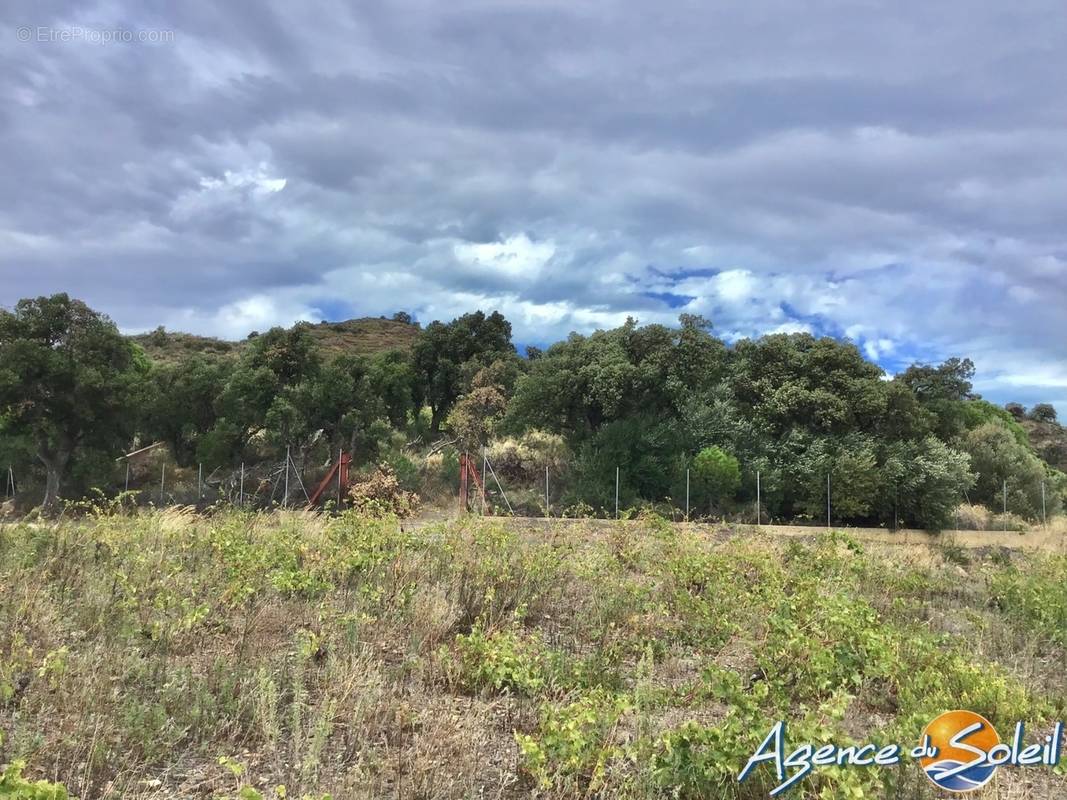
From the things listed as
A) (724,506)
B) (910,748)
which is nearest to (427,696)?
(910,748)

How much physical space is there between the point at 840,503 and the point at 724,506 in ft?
8.74

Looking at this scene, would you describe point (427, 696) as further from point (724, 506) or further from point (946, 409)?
point (946, 409)

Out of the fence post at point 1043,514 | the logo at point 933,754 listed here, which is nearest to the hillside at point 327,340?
the fence post at point 1043,514

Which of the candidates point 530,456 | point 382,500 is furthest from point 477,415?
point 382,500

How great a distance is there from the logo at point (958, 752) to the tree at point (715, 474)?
561 inches

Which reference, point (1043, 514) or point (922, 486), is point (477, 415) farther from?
point (1043, 514)

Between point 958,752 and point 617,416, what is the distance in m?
17.4

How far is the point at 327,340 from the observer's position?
50781 millimetres

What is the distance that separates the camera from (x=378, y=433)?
20.4 m

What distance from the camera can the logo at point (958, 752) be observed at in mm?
2879

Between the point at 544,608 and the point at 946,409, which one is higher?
the point at 946,409

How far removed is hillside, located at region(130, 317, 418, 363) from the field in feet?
133

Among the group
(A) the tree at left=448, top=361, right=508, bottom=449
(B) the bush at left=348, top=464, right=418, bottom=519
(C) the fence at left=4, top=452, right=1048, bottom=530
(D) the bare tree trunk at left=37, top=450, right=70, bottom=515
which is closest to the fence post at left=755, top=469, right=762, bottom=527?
(C) the fence at left=4, top=452, right=1048, bottom=530

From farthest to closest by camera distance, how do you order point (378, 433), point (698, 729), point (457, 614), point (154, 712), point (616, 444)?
point (378, 433), point (616, 444), point (457, 614), point (154, 712), point (698, 729)
